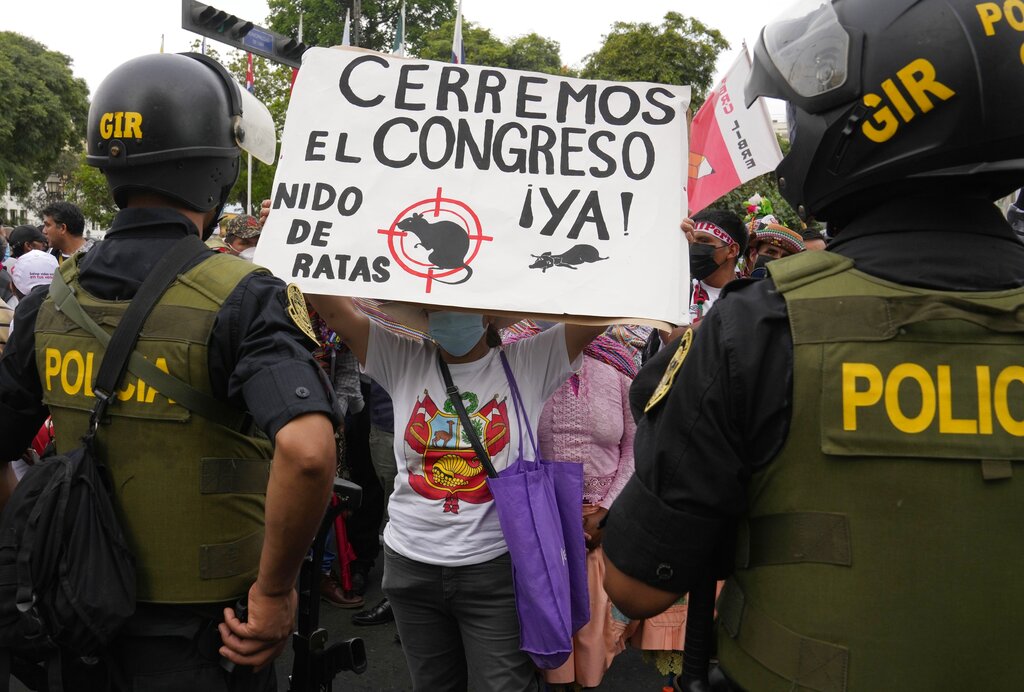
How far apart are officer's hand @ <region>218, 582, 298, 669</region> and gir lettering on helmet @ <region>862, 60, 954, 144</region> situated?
1645mm

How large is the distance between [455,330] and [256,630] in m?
1.18

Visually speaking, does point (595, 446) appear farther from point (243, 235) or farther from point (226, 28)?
point (226, 28)

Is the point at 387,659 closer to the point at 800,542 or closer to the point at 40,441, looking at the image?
the point at 40,441

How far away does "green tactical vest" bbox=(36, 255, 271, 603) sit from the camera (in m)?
2.02

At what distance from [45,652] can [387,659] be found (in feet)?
8.83

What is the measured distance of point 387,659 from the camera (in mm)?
4430

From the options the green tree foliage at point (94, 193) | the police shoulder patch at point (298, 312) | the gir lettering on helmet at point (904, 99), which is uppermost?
the green tree foliage at point (94, 193)

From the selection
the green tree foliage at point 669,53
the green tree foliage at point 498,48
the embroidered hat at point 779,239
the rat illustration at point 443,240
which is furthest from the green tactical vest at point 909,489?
the green tree foliage at point 498,48

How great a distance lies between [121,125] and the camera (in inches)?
86.6

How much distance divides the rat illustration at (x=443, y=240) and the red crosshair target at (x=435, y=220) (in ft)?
0.04

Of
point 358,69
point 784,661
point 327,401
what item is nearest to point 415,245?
point 358,69

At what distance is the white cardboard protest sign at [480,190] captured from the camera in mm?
2566

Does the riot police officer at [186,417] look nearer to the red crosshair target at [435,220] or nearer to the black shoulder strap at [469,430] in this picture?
the red crosshair target at [435,220]

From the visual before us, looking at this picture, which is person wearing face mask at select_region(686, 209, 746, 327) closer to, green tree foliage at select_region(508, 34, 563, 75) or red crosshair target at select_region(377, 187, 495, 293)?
red crosshair target at select_region(377, 187, 495, 293)
